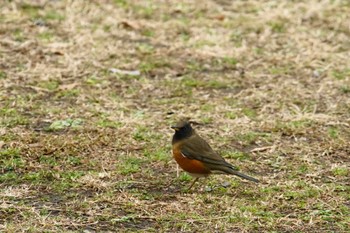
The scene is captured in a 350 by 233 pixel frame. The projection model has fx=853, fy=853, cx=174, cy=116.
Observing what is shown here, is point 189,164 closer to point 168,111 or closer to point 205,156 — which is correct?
point 205,156

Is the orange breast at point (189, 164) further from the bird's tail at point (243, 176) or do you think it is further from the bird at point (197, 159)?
the bird's tail at point (243, 176)

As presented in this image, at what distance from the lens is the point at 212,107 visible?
8.60m

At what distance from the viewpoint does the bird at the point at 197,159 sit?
Answer: 650 cm

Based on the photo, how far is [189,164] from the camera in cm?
661

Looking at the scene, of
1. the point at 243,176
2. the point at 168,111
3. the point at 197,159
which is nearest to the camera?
the point at 243,176

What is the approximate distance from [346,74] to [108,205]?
4462 millimetres

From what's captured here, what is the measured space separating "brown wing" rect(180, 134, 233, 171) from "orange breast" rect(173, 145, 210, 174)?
29 mm

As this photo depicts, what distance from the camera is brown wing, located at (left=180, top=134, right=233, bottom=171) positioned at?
21.4ft

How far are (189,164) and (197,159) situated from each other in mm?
75

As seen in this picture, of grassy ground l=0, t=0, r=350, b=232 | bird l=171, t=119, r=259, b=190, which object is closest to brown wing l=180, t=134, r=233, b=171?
bird l=171, t=119, r=259, b=190

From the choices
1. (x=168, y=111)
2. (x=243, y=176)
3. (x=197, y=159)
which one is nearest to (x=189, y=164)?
(x=197, y=159)

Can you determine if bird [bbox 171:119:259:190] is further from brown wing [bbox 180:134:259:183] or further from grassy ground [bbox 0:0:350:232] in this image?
grassy ground [bbox 0:0:350:232]

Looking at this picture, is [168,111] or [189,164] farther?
[168,111]

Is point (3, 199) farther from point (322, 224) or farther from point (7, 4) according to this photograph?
point (7, 4)
